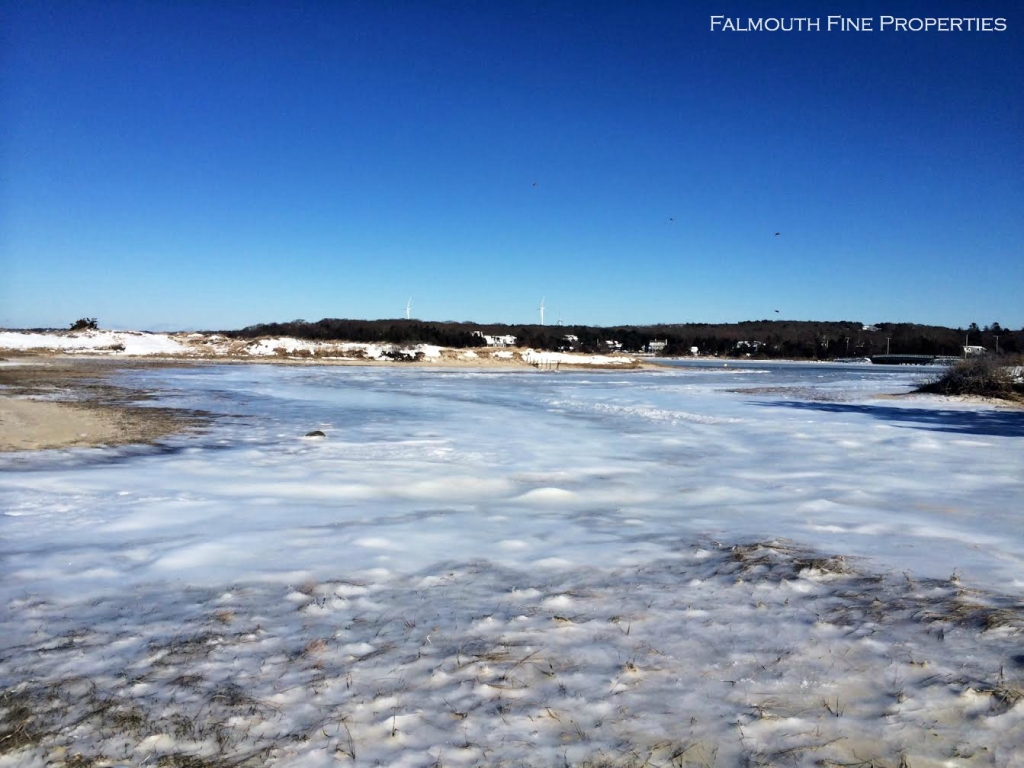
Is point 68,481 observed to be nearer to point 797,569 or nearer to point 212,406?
point 797,569

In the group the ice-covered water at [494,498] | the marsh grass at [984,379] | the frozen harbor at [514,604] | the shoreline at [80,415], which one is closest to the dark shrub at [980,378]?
the marsh grass at [984,379]

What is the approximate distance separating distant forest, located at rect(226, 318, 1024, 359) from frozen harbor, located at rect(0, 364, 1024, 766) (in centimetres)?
6765

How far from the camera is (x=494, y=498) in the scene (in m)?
6.46

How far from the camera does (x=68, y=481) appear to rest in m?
6.86

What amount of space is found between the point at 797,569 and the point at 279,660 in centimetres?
310

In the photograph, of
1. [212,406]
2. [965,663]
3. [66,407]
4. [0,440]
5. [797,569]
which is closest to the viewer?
[965,663]

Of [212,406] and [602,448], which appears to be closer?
[602,448]

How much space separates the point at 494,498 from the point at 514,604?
2.77m

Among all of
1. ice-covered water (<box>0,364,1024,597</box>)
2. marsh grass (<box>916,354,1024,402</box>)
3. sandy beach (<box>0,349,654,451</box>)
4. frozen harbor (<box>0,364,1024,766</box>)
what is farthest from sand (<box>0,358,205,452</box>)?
marsh grass (<box>916,354,1024,402</box>)

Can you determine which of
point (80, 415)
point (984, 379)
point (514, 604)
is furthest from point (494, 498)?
point (984, 379)

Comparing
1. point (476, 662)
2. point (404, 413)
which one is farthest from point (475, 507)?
point (404, 413)

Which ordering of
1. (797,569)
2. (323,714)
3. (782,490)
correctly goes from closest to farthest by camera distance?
(323,714) < (797,569) < (782,490)

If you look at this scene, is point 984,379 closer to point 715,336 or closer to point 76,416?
point 76,416

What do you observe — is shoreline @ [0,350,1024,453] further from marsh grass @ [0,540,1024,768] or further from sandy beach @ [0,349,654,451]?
marsh grass @ [0,540,1024,768]
